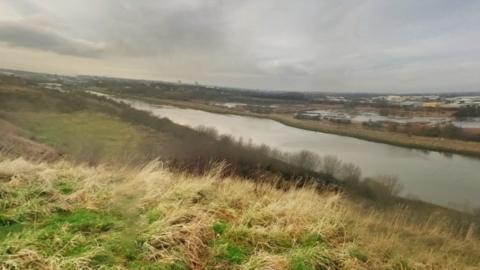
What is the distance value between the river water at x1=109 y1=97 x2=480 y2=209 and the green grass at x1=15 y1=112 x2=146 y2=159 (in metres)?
15.3

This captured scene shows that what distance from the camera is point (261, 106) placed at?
255 ft

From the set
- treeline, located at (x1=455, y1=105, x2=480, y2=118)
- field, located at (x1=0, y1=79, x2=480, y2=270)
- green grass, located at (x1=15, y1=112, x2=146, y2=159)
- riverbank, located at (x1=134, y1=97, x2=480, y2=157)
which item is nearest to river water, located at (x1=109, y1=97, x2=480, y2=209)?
riverbank, located at (x1=134, y1=97, x2=480, y2=157)

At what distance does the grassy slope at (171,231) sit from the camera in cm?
248

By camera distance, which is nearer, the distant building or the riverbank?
the riverbank

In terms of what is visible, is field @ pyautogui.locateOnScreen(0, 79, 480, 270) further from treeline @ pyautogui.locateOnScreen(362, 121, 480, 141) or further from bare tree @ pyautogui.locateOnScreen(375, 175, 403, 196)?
treeline @ pyautogui.locateOnScreen(362, 121, 480, 141)

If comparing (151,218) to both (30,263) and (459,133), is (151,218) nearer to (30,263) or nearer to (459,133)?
(30,263)

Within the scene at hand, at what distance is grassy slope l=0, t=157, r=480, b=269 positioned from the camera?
97.6 inches

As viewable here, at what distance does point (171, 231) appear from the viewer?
2.79 meters

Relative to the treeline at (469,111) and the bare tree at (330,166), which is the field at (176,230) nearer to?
the bare tree at (330,166)

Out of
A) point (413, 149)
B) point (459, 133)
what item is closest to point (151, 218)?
point (413, 149)

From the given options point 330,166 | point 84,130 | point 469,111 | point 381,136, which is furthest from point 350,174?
point 469,111

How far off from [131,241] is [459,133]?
5453 centimetres

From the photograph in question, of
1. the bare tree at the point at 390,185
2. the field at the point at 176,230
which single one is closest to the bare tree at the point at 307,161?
the bare tree at the point at 390,185

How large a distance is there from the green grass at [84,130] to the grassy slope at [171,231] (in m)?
24.1
